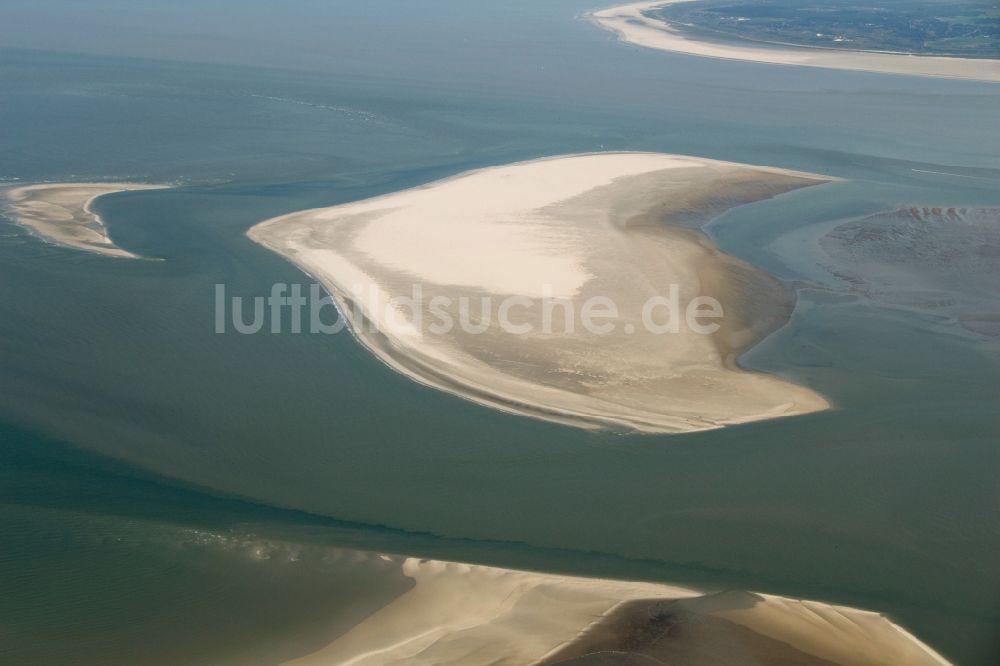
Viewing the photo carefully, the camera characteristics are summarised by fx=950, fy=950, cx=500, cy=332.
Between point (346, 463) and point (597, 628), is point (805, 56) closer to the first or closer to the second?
point (346, 463)

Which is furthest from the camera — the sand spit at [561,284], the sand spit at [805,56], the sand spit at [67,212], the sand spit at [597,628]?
the sand spit at [805,56]

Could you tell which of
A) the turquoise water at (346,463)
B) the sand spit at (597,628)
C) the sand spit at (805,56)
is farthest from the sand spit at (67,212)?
the sand spit at (805,56)

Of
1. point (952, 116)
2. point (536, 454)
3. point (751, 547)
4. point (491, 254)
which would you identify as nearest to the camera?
point (751, 547)

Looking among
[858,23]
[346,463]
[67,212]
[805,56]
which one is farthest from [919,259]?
[858,23]

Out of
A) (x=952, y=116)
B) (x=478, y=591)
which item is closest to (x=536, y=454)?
(x=478, y=591)

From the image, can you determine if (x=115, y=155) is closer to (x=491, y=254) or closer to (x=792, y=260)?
(x=491, y=254)

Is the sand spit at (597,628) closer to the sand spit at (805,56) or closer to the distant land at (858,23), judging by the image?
the sand spit at (805,56)
